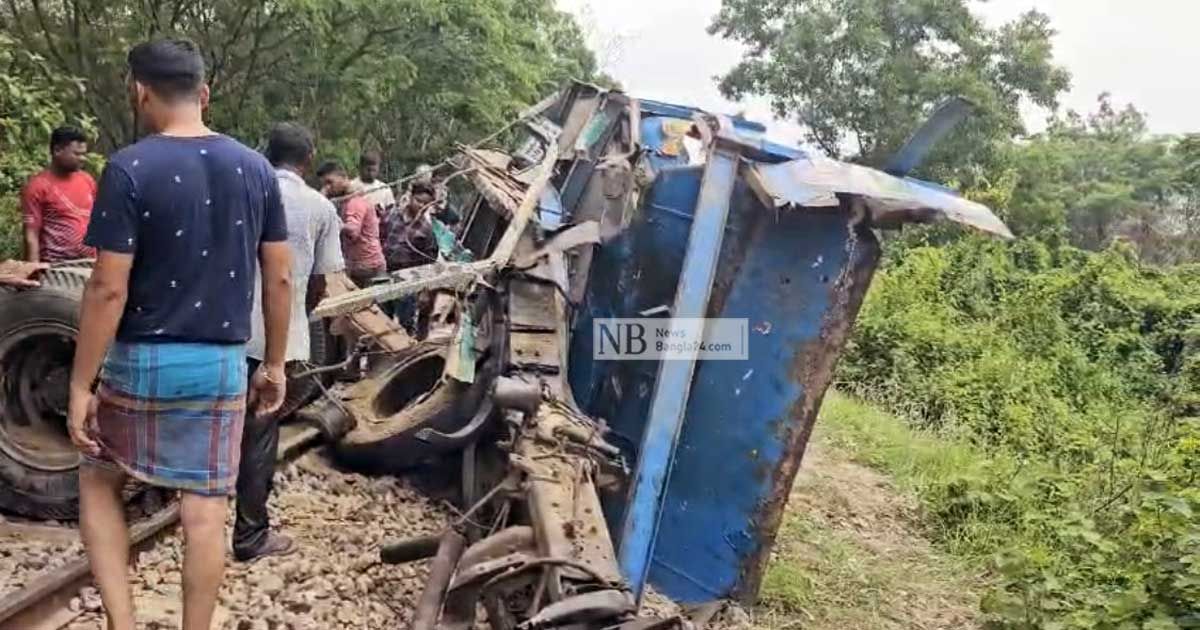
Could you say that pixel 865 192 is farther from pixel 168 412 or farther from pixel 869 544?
pixel 869 544

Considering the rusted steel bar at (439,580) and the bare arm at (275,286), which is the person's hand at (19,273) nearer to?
the bare arm at (275,286)

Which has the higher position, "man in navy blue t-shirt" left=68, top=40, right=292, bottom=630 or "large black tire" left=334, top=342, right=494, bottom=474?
"man in navy blue t-shirt" left=68, top=40, right=292, bottom=630

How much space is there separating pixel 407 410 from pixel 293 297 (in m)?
1.16

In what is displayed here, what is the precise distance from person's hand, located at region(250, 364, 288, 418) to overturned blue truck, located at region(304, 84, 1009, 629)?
1.52ft

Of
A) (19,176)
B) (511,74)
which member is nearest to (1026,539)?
(19,176)

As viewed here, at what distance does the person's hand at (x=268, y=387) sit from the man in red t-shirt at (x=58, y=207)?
280 cm

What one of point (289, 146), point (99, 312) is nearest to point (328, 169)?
point (289, 146)

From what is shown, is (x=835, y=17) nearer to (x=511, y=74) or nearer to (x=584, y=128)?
(x=511, y=74)

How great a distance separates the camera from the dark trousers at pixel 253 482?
409 centimetres

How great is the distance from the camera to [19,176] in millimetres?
7168

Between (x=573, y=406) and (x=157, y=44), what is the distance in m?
1.92

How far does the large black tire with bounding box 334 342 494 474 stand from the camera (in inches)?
188

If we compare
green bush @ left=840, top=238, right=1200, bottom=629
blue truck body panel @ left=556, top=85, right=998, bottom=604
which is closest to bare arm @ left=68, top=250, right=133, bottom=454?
blue truck body panel @ left=556, top=85, right=998, bottom=604

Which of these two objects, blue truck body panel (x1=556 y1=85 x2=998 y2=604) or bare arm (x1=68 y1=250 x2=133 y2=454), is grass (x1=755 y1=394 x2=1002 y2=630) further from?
bare arm (x1=68 y1=250 x2=133 y2=454)
